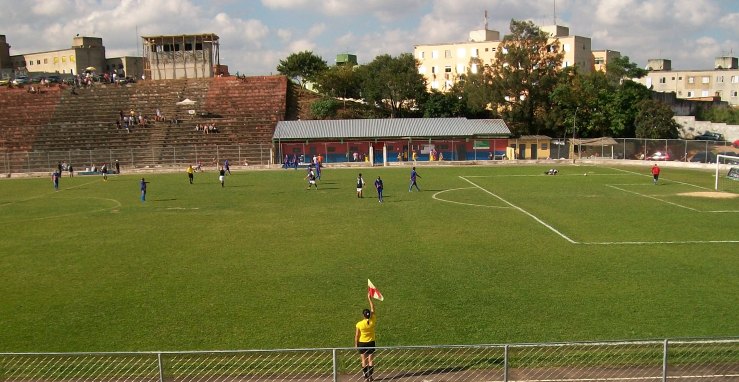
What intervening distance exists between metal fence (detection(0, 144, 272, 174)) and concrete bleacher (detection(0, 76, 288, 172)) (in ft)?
1.12

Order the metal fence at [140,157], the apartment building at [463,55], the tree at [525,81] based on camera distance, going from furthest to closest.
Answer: the apartment building at [463,55], the tree at [525,81], the metal fence at [140,157]

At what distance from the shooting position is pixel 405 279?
18.5 meters

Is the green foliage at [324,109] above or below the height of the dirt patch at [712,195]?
above

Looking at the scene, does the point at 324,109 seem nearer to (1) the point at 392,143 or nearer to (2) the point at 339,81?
(2) the point at 339,81

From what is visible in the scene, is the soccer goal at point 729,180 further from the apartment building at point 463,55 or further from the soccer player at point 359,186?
the apartment building at point 463,55

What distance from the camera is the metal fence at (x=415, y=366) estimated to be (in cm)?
1141

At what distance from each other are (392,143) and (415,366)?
5743cm

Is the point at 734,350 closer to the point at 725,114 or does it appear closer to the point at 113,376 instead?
the point at 113,376

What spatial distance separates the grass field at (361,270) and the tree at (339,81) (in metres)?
52.1

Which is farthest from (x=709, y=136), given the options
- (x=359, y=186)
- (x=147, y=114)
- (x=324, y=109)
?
(x=147, y=114)

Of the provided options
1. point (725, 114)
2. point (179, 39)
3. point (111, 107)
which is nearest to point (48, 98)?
point (111, 107)

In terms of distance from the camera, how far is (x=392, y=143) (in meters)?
68.9

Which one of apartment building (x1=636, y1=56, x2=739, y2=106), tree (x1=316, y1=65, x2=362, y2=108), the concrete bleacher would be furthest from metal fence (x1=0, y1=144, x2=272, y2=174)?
apartment building (x1=636, y1=56, x2=739, y2=106)

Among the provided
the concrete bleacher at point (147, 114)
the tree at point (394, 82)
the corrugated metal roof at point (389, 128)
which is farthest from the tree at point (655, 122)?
the concrete bleacher at point (147, 114)
